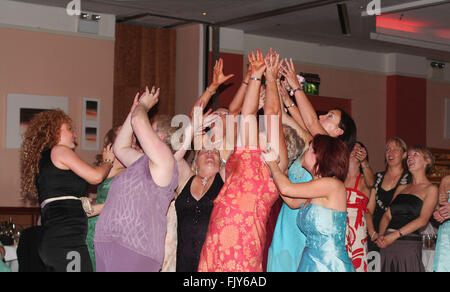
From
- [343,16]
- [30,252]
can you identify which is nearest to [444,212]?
[30,252]

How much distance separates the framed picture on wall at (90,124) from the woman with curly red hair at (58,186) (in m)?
3.70

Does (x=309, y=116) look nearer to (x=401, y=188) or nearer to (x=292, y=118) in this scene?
(x=292, y=118)

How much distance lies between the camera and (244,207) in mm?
2926

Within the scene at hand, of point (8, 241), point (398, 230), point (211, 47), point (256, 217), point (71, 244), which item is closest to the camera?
point (256, 217)

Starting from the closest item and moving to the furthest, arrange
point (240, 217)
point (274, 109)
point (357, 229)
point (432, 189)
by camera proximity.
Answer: point (240, 217), point (274, 109), point (357, 229), point (432, 189)

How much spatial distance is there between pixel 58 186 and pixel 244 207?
108cm

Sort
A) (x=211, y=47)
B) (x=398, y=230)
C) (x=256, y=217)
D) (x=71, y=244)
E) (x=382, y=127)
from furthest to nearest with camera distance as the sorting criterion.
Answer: (x=382, y=127) < (x=211, y=47) < (x=398, y=230) < (x=71, y=244) < (x=256, y=217)

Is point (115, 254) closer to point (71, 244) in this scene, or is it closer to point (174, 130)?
point (71, 244)

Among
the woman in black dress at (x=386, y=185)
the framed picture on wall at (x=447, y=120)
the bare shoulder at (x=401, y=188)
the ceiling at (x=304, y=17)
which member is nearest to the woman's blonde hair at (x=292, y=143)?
the bare shoulder at (x=401, y=188)

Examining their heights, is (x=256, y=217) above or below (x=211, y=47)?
below

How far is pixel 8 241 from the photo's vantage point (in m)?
4.15
